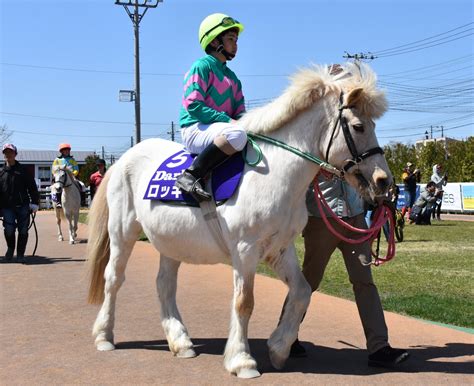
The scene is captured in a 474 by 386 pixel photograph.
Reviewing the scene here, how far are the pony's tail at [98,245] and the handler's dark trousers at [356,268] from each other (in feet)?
6.88

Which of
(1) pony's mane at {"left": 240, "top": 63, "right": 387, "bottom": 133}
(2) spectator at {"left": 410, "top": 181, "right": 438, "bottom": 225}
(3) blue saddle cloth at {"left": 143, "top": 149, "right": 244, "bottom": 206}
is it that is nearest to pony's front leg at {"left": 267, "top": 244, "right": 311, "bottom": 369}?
(3) blue saddle cloth at {"left": 143, "top": 149, "right": 244, "bottom": 206}

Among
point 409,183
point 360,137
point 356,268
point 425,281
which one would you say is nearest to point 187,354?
point 356,268

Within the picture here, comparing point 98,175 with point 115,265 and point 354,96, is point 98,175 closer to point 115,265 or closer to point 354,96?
point 115,265

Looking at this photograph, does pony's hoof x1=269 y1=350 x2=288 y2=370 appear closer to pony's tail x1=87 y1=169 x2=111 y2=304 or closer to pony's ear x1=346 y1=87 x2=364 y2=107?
pony's ear x1=346 y1=87 x2=364 y2=107

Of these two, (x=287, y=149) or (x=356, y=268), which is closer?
(x=287, y=149)

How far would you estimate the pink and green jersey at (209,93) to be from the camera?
4.51m

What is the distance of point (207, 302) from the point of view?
7148 millimetres

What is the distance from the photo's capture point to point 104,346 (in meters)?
5.08

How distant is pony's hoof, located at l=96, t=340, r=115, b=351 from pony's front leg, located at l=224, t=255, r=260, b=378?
1294 mm

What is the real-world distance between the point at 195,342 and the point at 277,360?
47.6 inches

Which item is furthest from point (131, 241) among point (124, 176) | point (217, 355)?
point (217, 355)

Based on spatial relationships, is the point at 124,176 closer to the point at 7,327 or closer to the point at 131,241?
the point at 131,241

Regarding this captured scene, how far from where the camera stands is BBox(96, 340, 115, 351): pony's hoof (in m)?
5.05

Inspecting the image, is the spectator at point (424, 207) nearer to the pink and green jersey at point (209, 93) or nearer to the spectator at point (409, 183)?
the spectator at point (409, 183)
